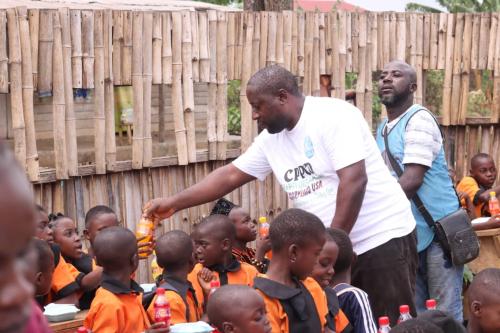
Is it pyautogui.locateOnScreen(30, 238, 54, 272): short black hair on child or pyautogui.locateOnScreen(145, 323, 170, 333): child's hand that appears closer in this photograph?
pyautogui.locateOnScreen(145, 323, 170, 333): child's hand

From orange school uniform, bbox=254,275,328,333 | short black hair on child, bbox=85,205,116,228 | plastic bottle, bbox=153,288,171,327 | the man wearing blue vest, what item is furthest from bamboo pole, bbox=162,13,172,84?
orange school uniform, bbox=254,275,328,333

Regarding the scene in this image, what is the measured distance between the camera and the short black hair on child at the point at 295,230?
15.1 feet

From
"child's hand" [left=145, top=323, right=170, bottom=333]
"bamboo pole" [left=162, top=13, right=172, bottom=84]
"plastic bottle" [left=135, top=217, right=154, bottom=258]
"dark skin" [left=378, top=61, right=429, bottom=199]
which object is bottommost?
"child's hand" [left=145, top=323, right=170, bottom=333]

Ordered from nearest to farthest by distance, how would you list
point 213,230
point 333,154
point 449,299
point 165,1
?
Answer: point 333,154
point 213,230
point 449,299
point 165,1

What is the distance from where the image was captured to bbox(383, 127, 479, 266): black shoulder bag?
22.7 ft

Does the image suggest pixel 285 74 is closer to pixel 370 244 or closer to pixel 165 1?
pixel 370 244

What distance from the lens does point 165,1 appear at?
15844 mm

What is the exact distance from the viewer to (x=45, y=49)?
23.4ft

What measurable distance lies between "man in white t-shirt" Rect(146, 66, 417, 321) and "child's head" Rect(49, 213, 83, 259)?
674 mm

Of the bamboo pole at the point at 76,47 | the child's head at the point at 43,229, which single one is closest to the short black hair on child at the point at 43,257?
the child's head at the point at 43,229

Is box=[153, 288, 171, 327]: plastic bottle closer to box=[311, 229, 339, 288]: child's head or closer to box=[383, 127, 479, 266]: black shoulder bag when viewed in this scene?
box=[311, 229, 339, 288]: child's head

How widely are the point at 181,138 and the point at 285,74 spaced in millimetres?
2884

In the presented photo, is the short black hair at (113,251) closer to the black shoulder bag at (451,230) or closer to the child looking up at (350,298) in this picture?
the child looking up at (350,298)

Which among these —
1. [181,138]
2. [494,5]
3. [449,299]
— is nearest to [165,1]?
[181,138]
